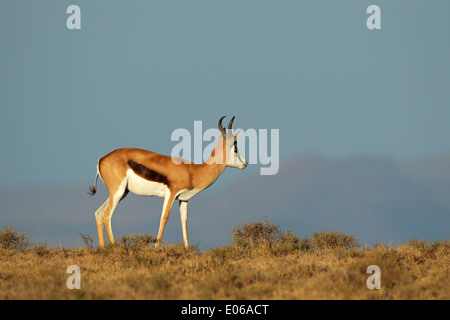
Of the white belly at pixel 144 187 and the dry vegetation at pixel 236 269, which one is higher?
the white belly at pixel 144 187

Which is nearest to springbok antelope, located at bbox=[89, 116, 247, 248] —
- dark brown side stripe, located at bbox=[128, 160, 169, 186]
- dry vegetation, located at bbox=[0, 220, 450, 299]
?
dark brown side stripe, located at bbox=[128, 160, 169, 186]

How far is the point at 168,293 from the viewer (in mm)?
10062

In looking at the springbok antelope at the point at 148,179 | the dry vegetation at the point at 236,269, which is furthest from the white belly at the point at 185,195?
the dry vegetation at the point at 236,269

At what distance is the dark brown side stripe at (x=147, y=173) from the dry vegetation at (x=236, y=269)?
1.97m

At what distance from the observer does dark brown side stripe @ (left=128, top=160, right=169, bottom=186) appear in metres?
16.6

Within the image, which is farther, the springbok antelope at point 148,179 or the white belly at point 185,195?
the white belly at point 185,195

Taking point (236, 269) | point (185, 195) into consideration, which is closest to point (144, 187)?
point (185, 195)

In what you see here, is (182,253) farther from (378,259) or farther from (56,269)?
(378,259)

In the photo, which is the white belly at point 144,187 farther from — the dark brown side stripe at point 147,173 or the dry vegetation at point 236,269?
the dry vegetation at point 236,269

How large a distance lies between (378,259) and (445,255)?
4.24 meters

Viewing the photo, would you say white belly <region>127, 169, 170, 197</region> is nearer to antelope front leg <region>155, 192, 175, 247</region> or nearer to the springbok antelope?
the springbok antelope

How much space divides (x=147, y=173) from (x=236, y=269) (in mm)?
5324

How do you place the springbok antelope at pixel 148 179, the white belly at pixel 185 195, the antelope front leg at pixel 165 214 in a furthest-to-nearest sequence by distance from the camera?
the white belly at pixel 185 195
the springbok antelope at pixel 148 179
the antelope front leg at pixel 165 214

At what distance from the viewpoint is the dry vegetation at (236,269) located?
1012 cm
